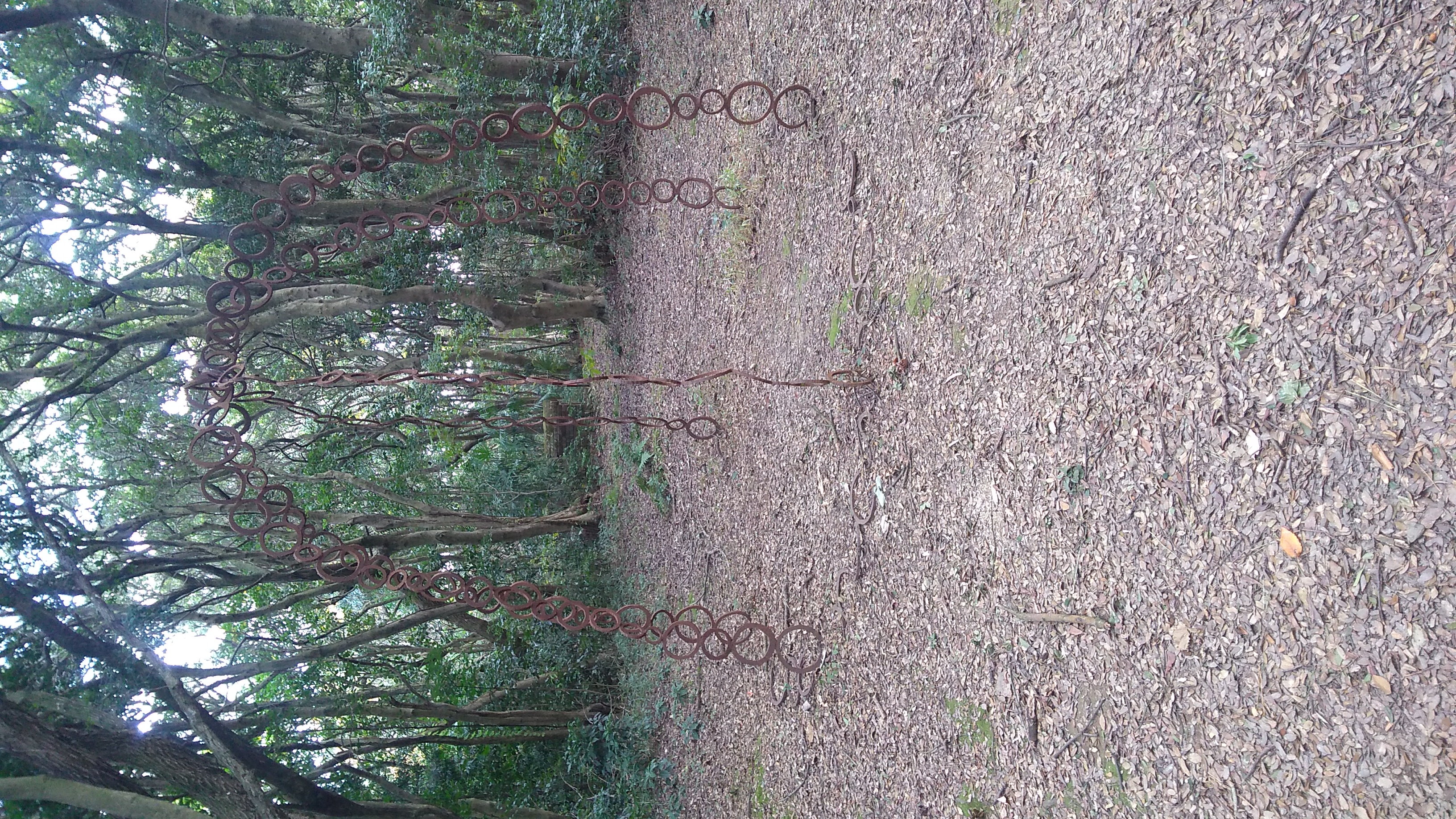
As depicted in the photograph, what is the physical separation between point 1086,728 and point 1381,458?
1067 mm

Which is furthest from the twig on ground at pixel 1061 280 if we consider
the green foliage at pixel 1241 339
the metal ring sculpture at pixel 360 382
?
the metal ring sculpture at pixel 360 382

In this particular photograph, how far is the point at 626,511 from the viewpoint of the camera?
7223 millimetres

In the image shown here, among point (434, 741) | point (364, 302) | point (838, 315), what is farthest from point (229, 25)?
point (434, 741)

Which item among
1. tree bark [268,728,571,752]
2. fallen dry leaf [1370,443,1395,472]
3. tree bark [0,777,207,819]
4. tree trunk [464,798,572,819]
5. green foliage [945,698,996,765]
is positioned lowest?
tree trunk [464,798,572,819]

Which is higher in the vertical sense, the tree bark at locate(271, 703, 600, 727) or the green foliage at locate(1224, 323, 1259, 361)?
the green foliage at locate(1224, 323, 1259, 361)

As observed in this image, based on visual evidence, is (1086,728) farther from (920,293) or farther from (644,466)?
(644,466)

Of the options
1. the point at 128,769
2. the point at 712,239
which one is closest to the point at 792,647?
the point at 712,239

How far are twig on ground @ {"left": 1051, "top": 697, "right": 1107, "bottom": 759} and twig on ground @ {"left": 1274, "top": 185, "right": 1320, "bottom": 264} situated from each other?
1223mm

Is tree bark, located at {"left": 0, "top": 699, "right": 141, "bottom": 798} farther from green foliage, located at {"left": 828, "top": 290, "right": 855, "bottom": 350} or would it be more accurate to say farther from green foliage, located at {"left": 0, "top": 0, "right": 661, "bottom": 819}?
green foliage, located at {"left": 828, "top": 290, "right": 855, "bottom": 350}

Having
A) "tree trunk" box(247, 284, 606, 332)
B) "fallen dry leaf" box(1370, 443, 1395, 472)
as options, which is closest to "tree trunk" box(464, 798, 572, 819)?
"tree trunk" box(247, 284, 606, 332)

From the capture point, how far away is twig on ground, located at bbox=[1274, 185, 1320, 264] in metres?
1.90

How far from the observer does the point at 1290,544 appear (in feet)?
6.23

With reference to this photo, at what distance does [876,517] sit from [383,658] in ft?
25.8

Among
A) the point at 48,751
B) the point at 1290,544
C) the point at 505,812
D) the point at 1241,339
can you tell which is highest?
the point at 1241,339
